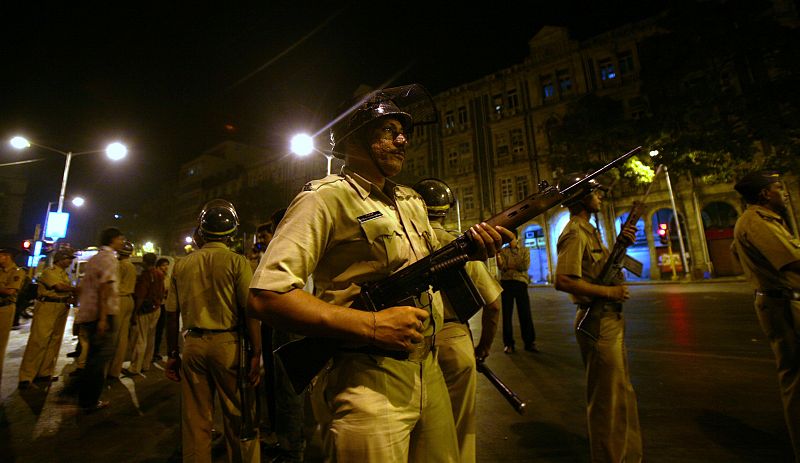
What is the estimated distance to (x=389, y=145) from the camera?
178cm

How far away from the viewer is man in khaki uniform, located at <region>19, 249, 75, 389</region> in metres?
6.09

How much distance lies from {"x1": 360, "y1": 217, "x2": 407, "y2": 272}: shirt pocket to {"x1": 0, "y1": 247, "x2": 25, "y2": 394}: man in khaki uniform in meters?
7.06

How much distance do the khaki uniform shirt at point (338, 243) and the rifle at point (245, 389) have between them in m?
2.09

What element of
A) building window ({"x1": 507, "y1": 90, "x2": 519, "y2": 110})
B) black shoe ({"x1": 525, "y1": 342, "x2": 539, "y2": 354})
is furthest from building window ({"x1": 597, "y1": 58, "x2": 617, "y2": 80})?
black shoe ({"x1": 525, "y1": 342, "x2": 539, "y2": 354})

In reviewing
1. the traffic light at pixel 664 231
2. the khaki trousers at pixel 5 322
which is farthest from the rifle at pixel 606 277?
the traffic light at pixel 664 231

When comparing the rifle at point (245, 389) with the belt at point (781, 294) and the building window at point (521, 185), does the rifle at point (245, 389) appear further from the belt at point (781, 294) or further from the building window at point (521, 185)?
the building window at point (521, 185)

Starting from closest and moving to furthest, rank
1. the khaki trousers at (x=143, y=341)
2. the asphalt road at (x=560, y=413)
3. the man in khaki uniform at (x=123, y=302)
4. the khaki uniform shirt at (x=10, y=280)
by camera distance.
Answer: the asphalt road at (x=560, y=413) → the khaki uniform shirt at (x=10, y=280) → the man in khaki uniform at (x=123, y=302) → the khaki trousers at (x=143, y=341)

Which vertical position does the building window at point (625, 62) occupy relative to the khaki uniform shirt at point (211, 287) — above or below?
above

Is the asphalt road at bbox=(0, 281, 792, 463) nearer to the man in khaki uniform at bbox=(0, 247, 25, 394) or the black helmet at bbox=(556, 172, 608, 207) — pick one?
the man in khaki uniform at bbox=(0, 247, 25, 394)

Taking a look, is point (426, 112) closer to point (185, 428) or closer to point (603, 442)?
point (603, 442)

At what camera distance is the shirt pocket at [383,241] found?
4.91 ft

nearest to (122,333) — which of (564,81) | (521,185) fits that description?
(521,185)

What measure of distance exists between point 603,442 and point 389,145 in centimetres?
275

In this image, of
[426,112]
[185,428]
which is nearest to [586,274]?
[426,112]
